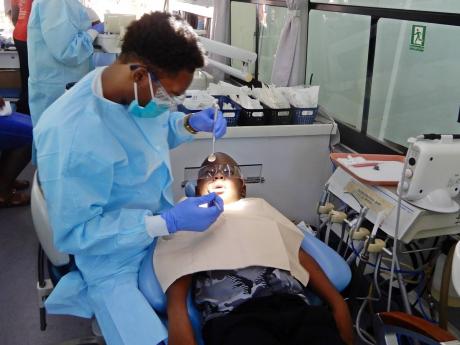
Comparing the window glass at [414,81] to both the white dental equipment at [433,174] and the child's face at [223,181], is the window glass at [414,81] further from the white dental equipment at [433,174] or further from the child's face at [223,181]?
the child's face at [223,181]

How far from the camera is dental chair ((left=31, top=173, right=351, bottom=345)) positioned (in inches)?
50.6

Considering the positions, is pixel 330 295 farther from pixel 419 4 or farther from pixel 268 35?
pixel 268 35

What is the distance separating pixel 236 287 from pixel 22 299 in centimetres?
121

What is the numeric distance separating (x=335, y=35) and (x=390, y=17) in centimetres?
62

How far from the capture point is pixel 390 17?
2176mm

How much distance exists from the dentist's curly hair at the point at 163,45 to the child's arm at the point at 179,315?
0.62 m

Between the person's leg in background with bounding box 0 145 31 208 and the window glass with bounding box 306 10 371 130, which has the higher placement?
the window glass with bounding box 306 10 371 130

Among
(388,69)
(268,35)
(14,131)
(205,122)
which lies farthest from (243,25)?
(205,122)

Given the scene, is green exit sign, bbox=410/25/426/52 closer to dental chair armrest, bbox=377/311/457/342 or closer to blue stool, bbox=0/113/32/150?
dental chair armrest, bbox=377/311/457/342

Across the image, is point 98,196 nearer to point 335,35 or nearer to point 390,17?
point 390,17

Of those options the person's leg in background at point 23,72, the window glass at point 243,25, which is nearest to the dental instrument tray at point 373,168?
the window glass at point 243,25

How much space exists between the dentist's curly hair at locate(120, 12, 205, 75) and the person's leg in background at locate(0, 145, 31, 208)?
184 centimetres

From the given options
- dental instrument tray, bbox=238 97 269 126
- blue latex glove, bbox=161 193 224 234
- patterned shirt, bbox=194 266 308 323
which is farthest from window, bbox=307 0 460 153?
blue latex glove, bbox=161 193 224 234

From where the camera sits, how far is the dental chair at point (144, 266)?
50.6 inches
